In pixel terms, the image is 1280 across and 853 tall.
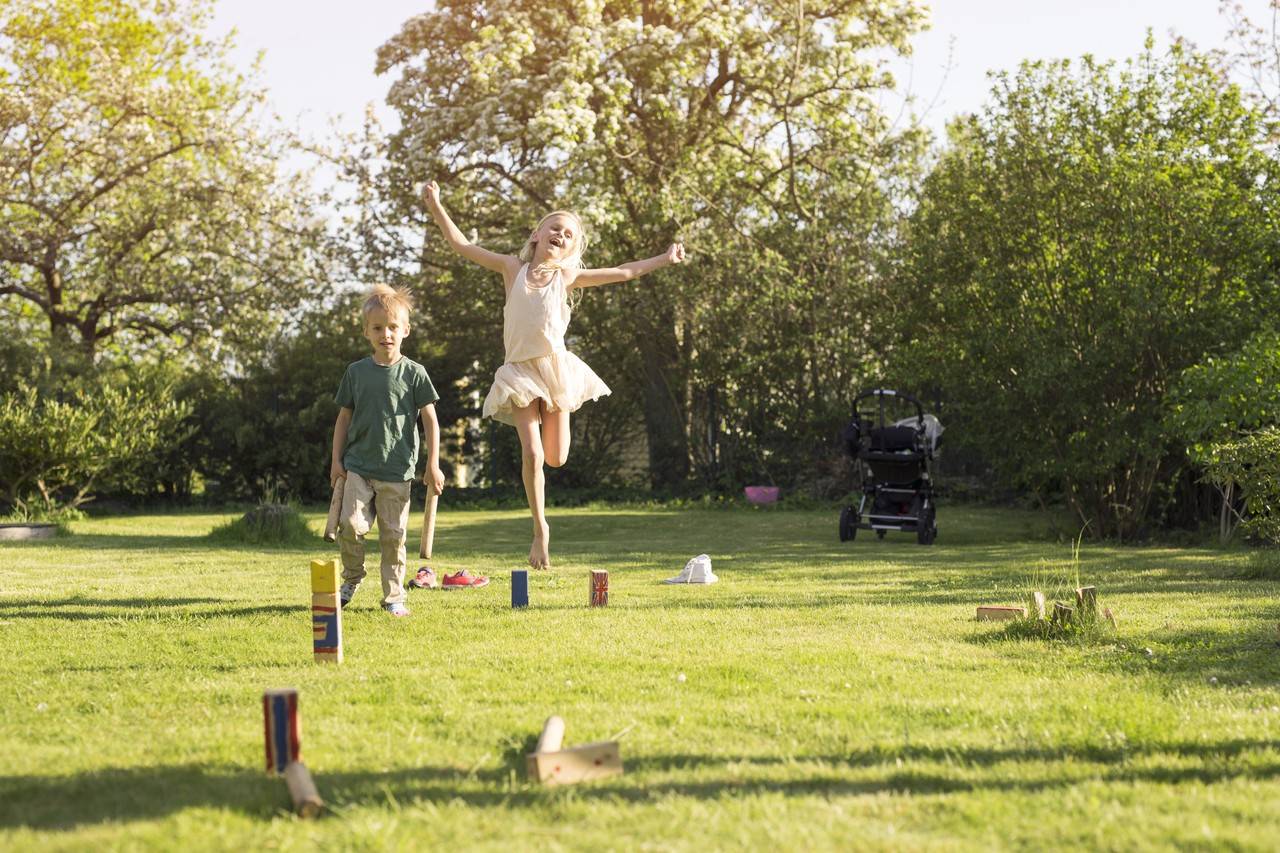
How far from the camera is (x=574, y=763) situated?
3.36m

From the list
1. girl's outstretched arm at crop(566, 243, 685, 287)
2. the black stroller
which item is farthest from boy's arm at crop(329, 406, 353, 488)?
the black stroller

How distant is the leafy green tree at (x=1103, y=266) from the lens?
484 inches

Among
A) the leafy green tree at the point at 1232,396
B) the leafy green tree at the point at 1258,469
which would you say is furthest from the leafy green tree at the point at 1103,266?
the leafy green tree at the point at 1258,469

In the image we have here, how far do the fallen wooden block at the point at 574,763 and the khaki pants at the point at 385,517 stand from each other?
3.49m

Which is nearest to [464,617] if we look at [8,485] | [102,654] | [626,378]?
[102,654]

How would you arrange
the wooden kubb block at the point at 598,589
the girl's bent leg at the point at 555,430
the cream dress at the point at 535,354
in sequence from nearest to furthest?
the cream dress at the point at 535,354
the wooden kubb block at the point at 598,589
the girl's bent leg at the point at 555,430

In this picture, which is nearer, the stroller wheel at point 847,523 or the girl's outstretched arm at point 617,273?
the girl's outstretched arm at point 617,273

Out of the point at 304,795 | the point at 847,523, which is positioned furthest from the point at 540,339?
the point at 847,523

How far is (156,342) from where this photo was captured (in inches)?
937

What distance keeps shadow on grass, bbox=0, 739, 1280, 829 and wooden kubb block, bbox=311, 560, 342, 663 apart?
5.33 feet

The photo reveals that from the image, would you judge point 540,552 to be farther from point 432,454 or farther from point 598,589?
point 432,454

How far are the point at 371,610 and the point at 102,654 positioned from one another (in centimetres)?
163

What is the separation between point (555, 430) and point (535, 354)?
1.49 ft

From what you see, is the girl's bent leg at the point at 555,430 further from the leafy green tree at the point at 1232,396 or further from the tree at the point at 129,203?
the tree at the point at 129,203
